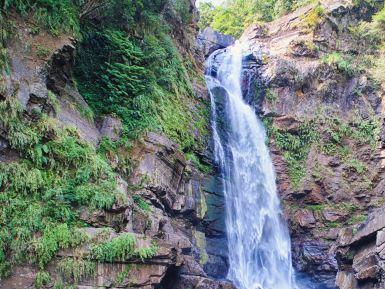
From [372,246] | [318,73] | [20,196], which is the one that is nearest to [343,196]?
[318,73]

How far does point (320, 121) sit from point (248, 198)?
7391mm

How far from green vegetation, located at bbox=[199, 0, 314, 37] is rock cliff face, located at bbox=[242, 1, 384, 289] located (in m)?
3.36

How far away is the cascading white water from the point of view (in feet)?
51.0

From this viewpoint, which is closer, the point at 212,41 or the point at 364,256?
the point at 364,256

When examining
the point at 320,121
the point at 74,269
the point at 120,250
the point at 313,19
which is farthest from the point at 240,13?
the point at 74,269

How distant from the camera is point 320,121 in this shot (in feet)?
72.0

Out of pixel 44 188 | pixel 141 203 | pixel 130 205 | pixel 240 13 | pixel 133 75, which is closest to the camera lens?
pixel 44 188

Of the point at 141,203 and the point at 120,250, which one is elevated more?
the point at 141,203

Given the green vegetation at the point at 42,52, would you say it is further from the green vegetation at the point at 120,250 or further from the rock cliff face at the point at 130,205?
the green vegetation at the point at 120,250

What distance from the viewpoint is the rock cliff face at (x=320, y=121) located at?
18562mm

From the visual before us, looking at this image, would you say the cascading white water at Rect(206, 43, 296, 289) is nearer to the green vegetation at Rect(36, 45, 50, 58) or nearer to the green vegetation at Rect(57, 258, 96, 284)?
the green vegetation at Rect(57, 258, 96, 284)

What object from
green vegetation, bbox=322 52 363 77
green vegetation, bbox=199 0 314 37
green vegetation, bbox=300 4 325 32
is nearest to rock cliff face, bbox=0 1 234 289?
green vegetation, bbox=322 52 363 77

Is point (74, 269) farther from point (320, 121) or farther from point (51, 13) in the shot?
point (320, 121)

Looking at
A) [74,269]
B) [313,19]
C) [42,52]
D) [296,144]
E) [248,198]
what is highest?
[313,19]
